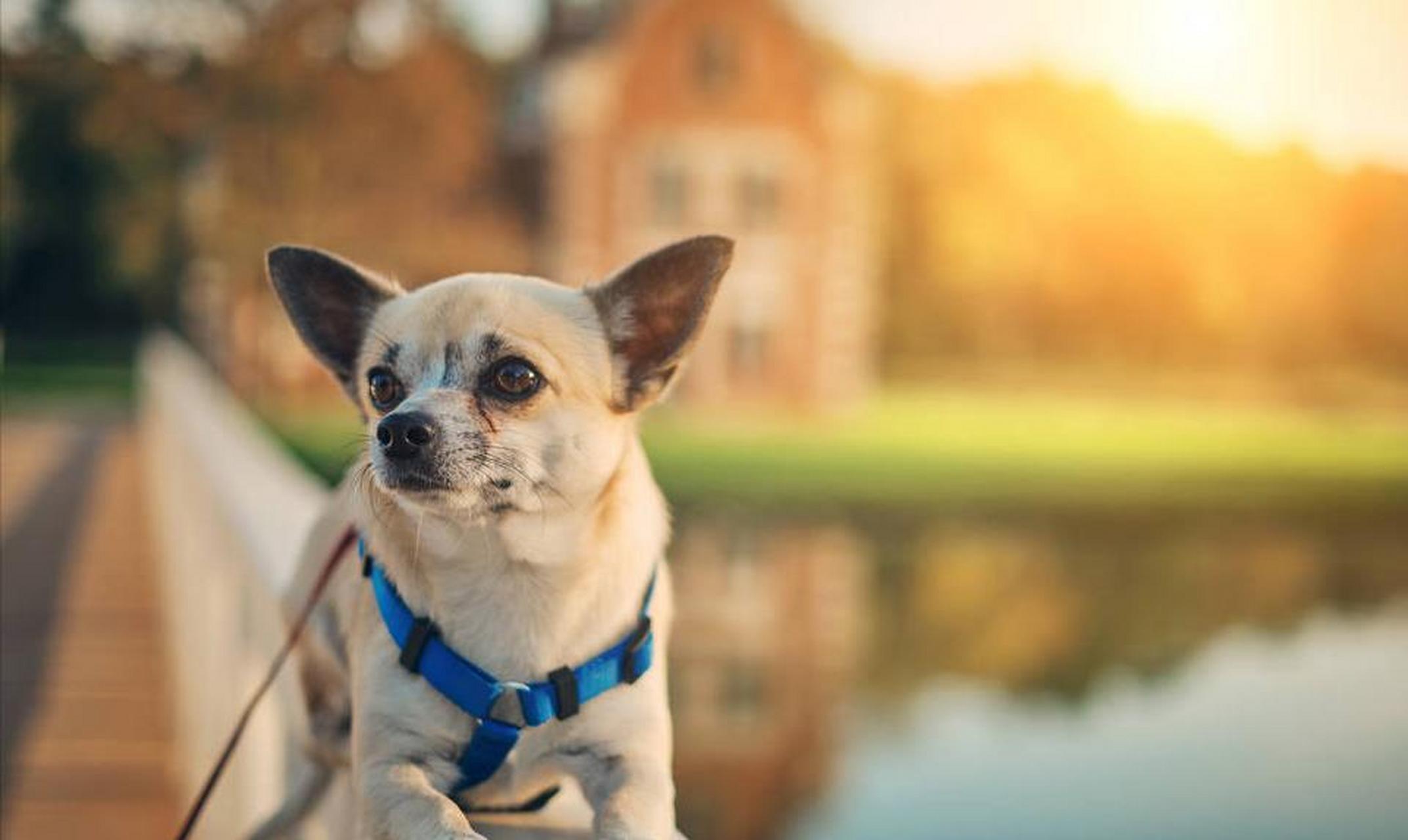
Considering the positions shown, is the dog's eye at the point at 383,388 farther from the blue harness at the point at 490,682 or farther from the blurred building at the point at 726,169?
the blurred building at the point at 726,169

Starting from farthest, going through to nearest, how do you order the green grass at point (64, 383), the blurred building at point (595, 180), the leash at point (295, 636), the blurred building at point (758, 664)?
the green grass at point (64, 383) → the blurred building at point (595, 180) → the blurred building at point (758, 664) → the leash at point (295, 636)

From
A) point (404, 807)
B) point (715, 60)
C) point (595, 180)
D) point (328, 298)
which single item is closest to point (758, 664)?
point (328, 298)

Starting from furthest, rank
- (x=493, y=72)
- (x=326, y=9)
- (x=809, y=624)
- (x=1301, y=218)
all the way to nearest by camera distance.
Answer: (x=1301, y=218) → (x=493, y=72) → (x=326, y=9) → (x=809, y=624)

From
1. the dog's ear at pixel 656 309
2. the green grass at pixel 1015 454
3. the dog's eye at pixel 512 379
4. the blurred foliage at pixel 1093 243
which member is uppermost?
the dog's ear at pixel 656 309

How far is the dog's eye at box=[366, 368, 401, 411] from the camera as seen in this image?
2160 millimetres

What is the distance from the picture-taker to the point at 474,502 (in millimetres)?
2064

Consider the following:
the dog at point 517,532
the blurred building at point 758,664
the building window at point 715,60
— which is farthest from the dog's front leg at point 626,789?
the building window at point 715,60

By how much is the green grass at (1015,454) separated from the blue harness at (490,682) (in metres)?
18.8

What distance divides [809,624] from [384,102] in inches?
442

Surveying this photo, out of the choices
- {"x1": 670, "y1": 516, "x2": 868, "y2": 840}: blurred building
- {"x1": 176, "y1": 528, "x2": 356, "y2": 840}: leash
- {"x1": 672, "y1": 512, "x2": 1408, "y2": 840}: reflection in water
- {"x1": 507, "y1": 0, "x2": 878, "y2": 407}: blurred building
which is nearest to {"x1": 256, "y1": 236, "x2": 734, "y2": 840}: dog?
{"x1": 176, "y1": 528, "x2": 356, "y2": 840}: leash

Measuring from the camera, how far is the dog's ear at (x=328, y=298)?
7.59 ft

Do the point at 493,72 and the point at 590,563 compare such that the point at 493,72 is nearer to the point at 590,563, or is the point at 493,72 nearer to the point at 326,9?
the point at 326,9

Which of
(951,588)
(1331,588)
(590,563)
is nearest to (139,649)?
(590,563)

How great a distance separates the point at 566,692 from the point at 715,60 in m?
27.1
